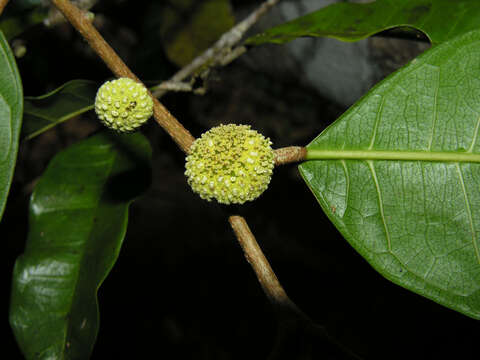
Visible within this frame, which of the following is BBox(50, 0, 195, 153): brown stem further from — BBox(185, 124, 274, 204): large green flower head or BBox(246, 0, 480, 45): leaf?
BBox(246, 0, 480, 45): leaf

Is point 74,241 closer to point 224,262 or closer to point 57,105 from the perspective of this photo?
point 57,105

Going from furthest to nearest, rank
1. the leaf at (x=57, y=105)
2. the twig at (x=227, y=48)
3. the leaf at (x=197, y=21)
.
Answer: the leaf at (x=197, y=21) < the twig at (x=227, y=48) < the leaf at (x=57, y=105)

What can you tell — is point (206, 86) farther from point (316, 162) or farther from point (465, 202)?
point (465, 202)

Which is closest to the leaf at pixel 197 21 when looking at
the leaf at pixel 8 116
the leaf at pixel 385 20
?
the leaf at pixel 385 20

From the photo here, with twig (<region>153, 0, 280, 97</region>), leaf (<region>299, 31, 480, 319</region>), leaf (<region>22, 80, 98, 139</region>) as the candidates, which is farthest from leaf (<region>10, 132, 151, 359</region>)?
leaf (<region>299, 31, 480, 319</region>)

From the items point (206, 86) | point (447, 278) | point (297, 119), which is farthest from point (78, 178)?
point (297, 119)

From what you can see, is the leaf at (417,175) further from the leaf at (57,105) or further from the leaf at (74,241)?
the leaf at (57,105)
